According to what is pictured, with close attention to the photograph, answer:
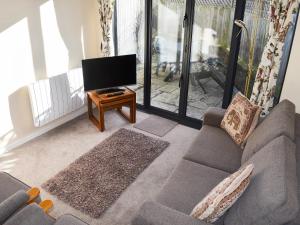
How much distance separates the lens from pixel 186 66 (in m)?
3.78

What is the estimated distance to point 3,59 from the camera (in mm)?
3002

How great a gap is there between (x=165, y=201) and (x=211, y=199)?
1.41ft

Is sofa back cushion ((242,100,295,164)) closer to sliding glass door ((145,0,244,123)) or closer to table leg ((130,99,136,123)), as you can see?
sliding glass door ((145,0,244,123))

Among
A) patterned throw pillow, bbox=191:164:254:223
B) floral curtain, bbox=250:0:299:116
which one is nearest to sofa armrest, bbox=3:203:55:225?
patterned throw pillow, bbox=191:164:254:223

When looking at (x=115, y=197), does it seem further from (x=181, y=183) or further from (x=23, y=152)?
(x=23, y=152)

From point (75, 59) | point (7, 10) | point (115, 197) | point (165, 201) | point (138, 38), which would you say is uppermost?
point (7, 10)

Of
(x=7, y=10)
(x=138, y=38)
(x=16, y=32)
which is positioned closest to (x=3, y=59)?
(x=16, y=32)

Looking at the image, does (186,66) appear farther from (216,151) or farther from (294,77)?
(216,151)

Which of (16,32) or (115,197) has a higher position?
(16,32)

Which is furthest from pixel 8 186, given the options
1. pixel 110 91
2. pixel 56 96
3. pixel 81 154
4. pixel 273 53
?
pixel 273 53

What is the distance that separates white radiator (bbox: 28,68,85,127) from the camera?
339 centimetres

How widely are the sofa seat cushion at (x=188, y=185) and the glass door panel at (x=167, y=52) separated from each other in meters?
1.94

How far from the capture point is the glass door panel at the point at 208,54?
134 inches

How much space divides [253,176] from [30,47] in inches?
114
